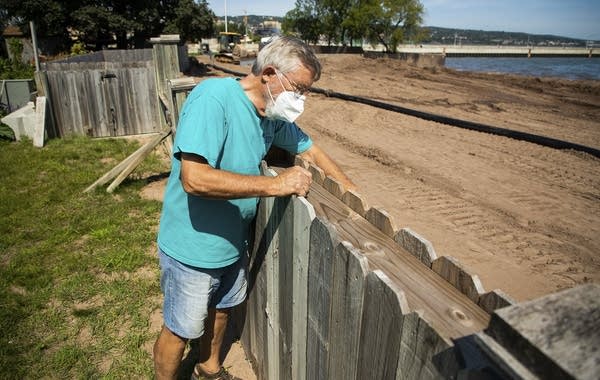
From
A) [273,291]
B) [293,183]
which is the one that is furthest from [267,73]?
[273,291]

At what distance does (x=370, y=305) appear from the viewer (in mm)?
1332

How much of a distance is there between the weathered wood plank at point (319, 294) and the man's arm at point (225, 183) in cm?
27

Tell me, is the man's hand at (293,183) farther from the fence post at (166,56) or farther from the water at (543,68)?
the water at (543,68)

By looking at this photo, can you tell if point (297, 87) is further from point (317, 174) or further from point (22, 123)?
point (22, 123)

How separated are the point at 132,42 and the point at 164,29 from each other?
496 cm

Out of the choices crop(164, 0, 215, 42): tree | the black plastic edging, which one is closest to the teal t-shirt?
the black plastic edging

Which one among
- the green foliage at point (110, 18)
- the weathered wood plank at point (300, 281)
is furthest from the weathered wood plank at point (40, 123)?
the green foliage at point (110, 18)

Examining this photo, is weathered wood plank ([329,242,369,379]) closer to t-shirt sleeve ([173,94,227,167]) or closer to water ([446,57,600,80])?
t-shirt sleeve ([173,94,227,167])

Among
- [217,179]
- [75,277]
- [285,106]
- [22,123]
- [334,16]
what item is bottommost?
[75,277]

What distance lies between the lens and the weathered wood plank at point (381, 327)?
1191 mm

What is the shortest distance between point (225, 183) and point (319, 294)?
64 centimetres

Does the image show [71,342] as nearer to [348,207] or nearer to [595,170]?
[348,207]

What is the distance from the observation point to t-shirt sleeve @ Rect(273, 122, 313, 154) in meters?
2.51

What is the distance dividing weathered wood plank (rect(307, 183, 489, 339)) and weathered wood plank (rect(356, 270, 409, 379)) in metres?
0.10
